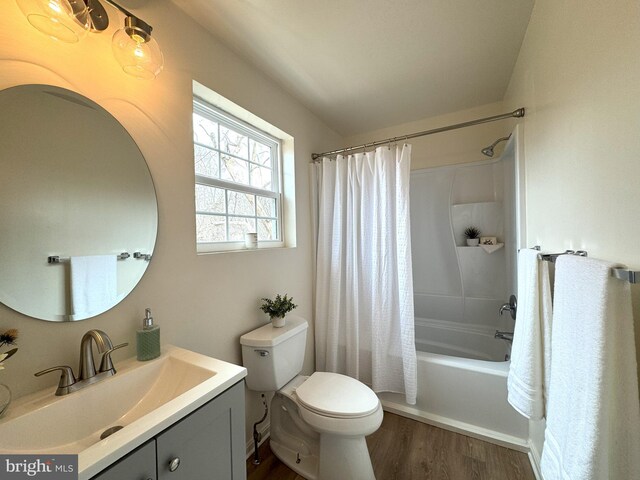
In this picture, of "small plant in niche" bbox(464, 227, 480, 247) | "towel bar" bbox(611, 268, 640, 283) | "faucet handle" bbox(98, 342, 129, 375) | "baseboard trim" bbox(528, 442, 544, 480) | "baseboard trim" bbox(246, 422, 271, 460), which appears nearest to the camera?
"towel bar" bbox(611, 268, 640, 283)

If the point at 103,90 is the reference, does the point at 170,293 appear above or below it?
below

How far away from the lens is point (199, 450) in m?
0.73

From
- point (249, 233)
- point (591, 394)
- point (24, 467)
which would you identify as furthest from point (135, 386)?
point (591, 394)

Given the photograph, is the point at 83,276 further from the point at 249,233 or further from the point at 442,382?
the point at 442,382

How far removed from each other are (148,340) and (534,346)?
4.98ft

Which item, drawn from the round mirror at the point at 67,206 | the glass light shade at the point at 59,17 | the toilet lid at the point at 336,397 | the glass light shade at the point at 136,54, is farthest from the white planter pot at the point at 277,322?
the glass light shade at the point at 59,17

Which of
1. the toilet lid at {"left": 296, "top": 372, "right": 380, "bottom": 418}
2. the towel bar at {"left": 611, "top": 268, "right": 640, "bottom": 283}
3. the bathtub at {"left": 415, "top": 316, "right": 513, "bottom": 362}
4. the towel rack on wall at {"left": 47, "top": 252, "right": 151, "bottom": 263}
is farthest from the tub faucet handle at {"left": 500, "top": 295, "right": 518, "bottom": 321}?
the towel rack on wall at {"left": 47, "top": 252, "right": 151, "bottom": 263}

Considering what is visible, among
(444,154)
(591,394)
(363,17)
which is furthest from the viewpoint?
(444,154)

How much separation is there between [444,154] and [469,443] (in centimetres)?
233

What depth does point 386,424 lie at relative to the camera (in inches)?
69.5

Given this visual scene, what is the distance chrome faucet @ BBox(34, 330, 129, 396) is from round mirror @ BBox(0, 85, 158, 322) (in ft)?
0.34

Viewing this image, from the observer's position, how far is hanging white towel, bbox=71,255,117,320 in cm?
84

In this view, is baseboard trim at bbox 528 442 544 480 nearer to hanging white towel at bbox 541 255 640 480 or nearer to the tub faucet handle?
the tub faucet handle

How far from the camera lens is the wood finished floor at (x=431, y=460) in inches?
54.2
